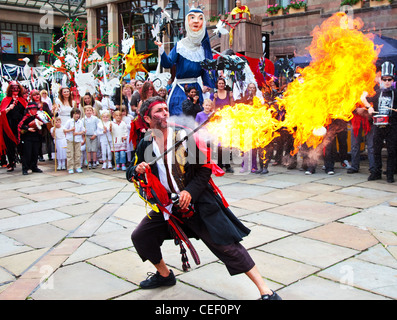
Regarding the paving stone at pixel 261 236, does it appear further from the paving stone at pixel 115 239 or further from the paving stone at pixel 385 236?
the paving stone at pixel 115 239

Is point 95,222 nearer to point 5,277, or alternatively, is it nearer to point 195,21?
point 5,277

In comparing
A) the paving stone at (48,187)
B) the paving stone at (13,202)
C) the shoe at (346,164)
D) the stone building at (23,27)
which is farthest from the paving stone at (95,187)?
the stone building at (23,27)

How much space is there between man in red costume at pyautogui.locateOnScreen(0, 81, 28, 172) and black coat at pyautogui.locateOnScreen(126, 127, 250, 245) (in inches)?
278

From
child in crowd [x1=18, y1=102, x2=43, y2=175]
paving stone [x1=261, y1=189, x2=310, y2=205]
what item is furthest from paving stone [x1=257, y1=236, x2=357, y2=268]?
child in crowd [x1=18, y1=102, x2=43, y2=175]

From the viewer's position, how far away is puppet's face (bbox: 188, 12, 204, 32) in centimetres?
623

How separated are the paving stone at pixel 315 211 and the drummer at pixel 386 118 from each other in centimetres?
218

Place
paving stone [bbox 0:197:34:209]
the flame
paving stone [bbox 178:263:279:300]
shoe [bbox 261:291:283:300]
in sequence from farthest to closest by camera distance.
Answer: paving stone [bbox 0:197:34:209], the flame, paving stone [bbox 178:263:279:300], shoe [bbox 261:291:283:300]

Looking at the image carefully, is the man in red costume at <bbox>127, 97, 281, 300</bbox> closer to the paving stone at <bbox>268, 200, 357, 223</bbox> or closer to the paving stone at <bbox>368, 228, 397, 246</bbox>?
the paving stone at <bbox>368, 228, 397, 246</bbox>

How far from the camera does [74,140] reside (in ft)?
30.4

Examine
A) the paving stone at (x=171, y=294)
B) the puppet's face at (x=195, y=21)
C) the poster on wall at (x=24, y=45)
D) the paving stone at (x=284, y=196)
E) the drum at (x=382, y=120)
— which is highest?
the poster on wall at (x=24, y=45)

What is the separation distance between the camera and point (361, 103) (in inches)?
309

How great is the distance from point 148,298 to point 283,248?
159 centimetres

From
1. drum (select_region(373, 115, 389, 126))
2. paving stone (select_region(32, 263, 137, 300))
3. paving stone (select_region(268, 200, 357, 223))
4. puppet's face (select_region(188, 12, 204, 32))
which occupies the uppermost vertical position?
puppet's face (select_region(188, 12, 204, 32))

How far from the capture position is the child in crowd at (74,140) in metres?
9.15
